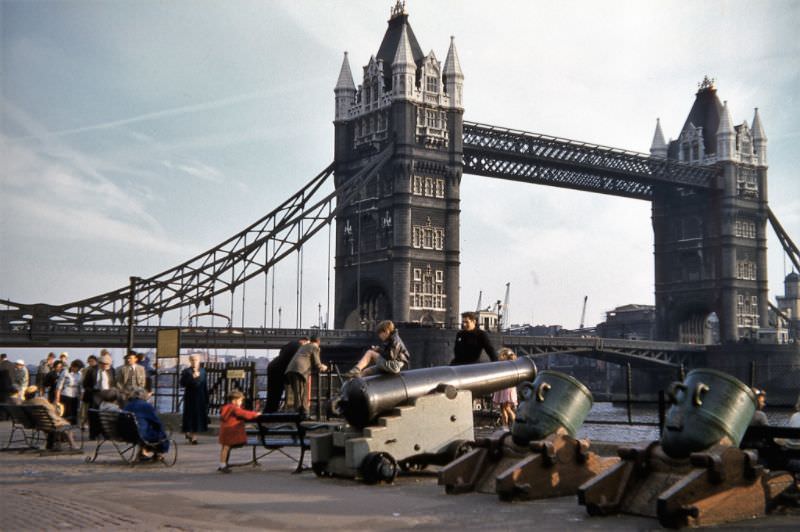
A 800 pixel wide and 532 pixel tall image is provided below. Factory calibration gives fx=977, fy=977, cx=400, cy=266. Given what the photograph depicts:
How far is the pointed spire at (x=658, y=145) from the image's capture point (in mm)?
103375

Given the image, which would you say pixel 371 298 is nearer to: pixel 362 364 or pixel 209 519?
pixel 362 364

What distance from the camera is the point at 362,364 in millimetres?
13133

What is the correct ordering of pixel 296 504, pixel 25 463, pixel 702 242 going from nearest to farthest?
1. pixel 296 504
2. pixel 25 463
3. pixel 702 242

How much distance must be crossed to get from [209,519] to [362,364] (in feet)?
15.4

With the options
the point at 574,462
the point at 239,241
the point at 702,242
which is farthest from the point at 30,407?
the point at 702,242

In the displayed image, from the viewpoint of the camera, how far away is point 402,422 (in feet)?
37.0

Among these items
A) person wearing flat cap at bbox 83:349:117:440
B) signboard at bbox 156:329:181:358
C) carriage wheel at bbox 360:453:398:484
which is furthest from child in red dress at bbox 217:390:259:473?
signboard at bbox 156:329:181:358

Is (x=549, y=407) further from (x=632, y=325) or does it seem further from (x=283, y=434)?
(x=632, y=325)

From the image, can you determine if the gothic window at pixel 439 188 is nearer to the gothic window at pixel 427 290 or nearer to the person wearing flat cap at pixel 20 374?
the gothic window at pixel 427 290

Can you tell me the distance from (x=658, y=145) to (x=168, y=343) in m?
88.6

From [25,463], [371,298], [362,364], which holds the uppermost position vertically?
[371,298]

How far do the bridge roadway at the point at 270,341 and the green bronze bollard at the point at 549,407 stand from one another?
125 feet

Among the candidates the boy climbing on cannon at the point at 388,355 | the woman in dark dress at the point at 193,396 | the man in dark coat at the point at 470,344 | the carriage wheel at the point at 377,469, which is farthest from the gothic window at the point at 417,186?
the carriage wheel at the point at 377,469

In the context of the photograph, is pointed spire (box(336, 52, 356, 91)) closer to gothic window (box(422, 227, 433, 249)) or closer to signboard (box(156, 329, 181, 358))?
gothic window (box(422, 227, 433, 249))
